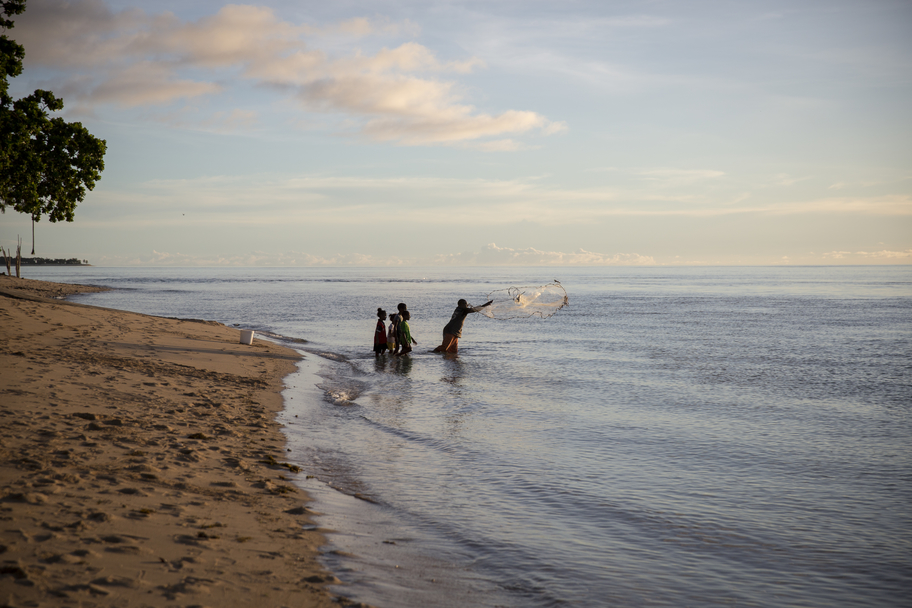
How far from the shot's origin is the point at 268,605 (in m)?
4.50

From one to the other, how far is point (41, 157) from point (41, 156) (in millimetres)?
70

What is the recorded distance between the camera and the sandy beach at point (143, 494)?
14.7 ft

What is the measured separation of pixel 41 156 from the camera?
29.2 m

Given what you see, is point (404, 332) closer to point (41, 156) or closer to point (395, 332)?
point (395, 332)

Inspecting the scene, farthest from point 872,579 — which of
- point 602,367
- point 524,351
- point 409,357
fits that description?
point 524,351

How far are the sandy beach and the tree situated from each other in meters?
16.3

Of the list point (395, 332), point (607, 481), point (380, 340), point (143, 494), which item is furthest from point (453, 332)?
point (143, 494)

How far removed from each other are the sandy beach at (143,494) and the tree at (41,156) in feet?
53.6

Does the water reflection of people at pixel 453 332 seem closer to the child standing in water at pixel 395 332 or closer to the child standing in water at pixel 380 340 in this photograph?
the child standing in water at pixel 395 332

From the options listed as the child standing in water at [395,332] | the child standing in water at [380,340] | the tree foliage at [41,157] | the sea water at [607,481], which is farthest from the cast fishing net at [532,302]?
the tree foliage at [41,157]

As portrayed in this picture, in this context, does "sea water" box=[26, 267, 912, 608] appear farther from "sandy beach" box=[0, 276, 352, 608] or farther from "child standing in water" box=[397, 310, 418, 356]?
"child standing in water" box=[397, 310, 418, 356]

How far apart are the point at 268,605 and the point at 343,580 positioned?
0.83 metres

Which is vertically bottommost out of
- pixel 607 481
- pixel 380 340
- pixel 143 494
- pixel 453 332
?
pixel 607 481

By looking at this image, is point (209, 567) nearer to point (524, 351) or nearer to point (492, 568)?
point (492, 568)
